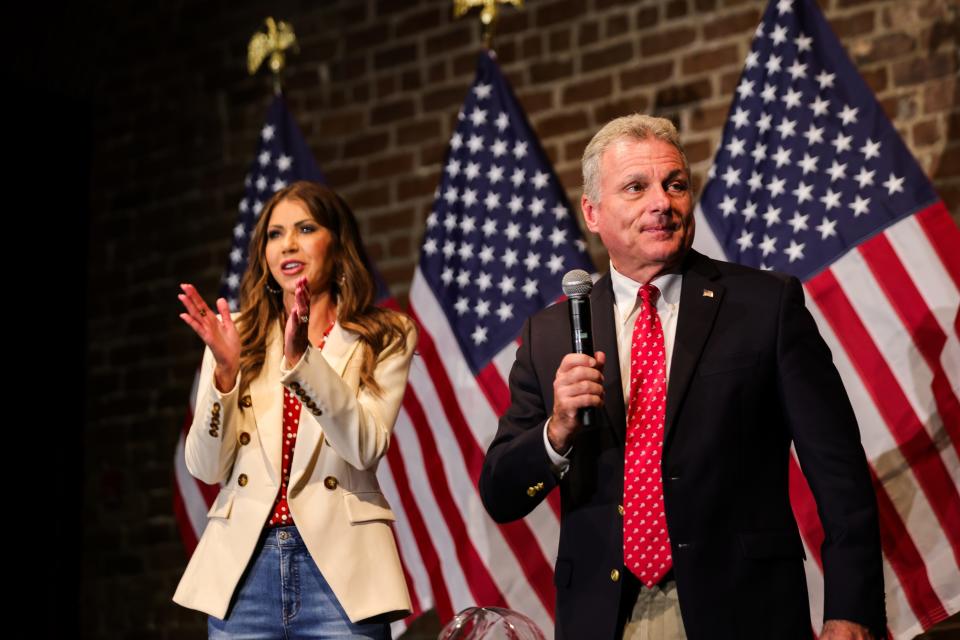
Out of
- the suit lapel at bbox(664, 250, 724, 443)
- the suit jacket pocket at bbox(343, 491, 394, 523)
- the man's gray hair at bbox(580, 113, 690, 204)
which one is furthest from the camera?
the suit jacket pocket at bbox(343, 491, 394, 523)

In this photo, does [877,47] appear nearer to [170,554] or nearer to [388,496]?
[388,496]

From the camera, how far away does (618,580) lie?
6.95 feet

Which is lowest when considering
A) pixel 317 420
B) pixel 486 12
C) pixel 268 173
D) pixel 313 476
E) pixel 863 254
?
pixel 313 476

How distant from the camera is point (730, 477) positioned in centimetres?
215

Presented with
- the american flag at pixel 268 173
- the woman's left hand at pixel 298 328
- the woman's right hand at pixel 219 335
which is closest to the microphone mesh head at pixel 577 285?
the woman's left hand at pixel 298 328

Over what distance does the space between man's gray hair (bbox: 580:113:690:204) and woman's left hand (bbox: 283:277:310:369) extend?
2.02ft

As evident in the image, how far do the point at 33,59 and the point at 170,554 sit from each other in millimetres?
2159

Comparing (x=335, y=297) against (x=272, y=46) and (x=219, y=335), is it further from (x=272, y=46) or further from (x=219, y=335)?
(x=272, y=46)

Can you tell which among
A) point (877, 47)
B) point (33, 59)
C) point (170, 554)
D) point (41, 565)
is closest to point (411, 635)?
point (170, 554)

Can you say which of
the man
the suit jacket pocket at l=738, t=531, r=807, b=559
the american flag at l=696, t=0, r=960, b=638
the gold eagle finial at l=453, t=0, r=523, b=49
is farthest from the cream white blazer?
the gold eagle finial at l=453, t=0, r=523, b=49

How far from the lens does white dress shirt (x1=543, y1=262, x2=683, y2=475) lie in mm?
2299

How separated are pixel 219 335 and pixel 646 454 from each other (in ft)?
3.30

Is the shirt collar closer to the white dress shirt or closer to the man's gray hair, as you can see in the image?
the white dress shirt

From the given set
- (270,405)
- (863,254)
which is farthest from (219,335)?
(863,254)
